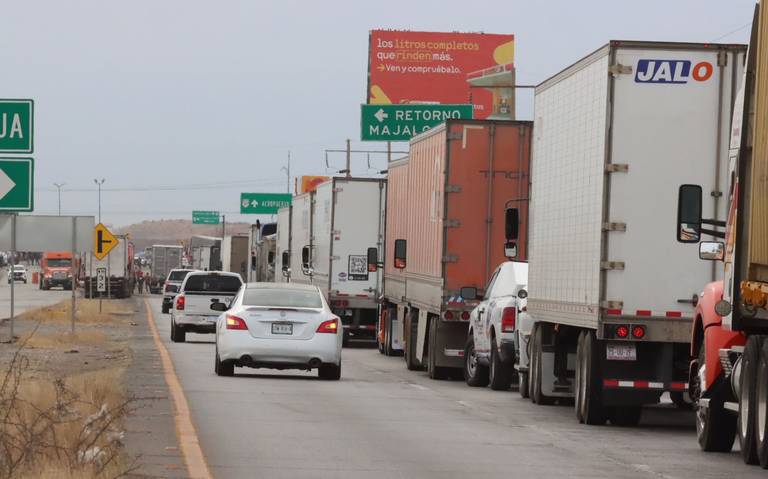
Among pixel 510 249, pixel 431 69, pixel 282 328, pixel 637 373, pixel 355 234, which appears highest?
pixel 431 69

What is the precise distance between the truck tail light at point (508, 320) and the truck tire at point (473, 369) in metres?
1.97

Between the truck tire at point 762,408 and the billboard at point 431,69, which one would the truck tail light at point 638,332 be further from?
the billboard at point 431,69

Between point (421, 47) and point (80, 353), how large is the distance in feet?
129

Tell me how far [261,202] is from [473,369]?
252 ft

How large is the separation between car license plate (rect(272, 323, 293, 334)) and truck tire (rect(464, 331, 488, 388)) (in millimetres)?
2923

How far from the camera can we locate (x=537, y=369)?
866 inches

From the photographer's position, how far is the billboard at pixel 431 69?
71125 mm

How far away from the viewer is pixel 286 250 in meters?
56.5

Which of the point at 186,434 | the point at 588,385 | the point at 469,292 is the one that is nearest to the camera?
the point at 186,434

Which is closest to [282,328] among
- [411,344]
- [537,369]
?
[537,369]

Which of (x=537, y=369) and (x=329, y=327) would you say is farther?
(x=329, y=327)

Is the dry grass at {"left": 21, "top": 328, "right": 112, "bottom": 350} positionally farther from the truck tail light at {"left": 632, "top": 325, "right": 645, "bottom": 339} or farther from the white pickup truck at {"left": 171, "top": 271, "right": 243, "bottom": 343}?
the truck tail light at {"left": 632, "top": 325, "right": 645, "bottom": 339}

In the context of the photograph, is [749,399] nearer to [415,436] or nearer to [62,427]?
[415,436]

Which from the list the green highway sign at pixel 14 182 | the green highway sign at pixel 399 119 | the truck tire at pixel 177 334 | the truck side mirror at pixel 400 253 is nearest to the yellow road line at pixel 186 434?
the green highway sign at pixel 14 182
